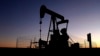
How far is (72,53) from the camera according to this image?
1312 cm

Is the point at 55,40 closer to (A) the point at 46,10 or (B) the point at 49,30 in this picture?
(B) the point at 49,30

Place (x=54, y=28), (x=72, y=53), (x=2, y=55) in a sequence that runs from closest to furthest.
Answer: (x=2, y=55) → (x=72, y=53) → (x=54, y=28)

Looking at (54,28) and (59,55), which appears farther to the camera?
(54,28)

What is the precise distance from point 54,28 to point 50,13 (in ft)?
6.49

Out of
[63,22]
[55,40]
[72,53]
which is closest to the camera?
[72,53]

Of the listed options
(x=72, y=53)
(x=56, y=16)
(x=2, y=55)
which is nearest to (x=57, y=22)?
(x=56, y=16)

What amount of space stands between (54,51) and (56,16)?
25.1 ft

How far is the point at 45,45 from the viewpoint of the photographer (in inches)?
738

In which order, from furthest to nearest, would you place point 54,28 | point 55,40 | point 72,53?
point 54,28 < point 55,40 < point 72,53

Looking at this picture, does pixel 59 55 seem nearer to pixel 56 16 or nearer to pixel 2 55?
pixel 2 55

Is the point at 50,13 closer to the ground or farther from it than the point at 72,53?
farther from it

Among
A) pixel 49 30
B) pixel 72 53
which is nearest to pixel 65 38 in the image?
pixel 49 30

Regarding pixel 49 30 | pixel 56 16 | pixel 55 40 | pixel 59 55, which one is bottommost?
pixel 59 55

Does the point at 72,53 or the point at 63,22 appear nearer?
the point at 72,53
